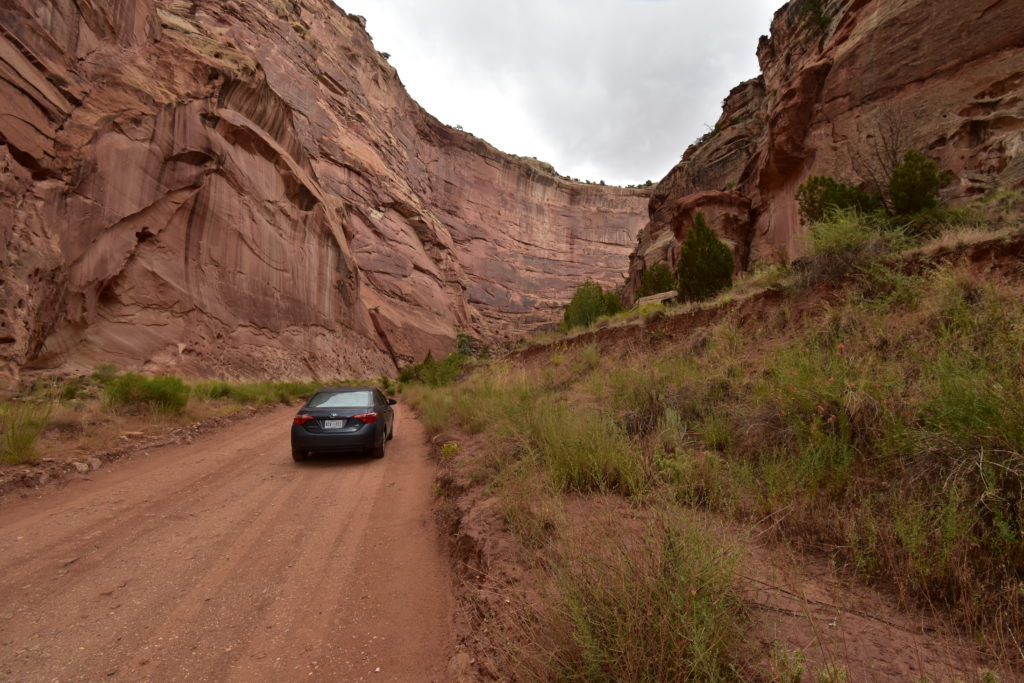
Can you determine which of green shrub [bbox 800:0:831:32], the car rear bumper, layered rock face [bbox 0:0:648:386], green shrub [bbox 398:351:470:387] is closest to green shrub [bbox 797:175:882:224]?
green shrub [bbox 800:0:831:32]

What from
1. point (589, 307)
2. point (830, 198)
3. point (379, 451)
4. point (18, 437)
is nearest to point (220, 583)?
point (379, 451)

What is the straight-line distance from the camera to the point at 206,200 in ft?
66.9

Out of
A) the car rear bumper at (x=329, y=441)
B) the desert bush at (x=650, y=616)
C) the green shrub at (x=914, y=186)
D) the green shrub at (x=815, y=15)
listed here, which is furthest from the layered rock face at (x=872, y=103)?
the desert bush at (x=650, y=616)

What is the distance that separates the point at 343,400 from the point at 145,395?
523 cm

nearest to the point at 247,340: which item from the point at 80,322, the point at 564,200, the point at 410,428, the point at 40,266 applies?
the point at 80,322

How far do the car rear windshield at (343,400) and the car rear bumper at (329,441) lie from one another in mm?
678

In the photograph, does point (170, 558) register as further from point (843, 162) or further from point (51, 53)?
point (843, 162)

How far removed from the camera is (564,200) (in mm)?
70188

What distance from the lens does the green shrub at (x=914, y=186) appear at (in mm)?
11688

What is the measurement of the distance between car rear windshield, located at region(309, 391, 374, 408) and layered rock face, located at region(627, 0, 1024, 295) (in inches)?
408

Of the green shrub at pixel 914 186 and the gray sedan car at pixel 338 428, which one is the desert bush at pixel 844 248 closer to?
the green shrub at pixel 914 186

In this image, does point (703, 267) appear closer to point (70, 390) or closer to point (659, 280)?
point (659, 280)

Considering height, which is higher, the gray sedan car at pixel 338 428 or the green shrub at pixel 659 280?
the green shrub at pixel 659 280

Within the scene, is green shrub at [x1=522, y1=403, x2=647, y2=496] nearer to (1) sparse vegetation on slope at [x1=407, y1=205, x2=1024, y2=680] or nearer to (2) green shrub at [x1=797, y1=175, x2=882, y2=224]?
(1) sparse vegetation on slope at [x1=407, y1=205, x2=1024, y2=680]
